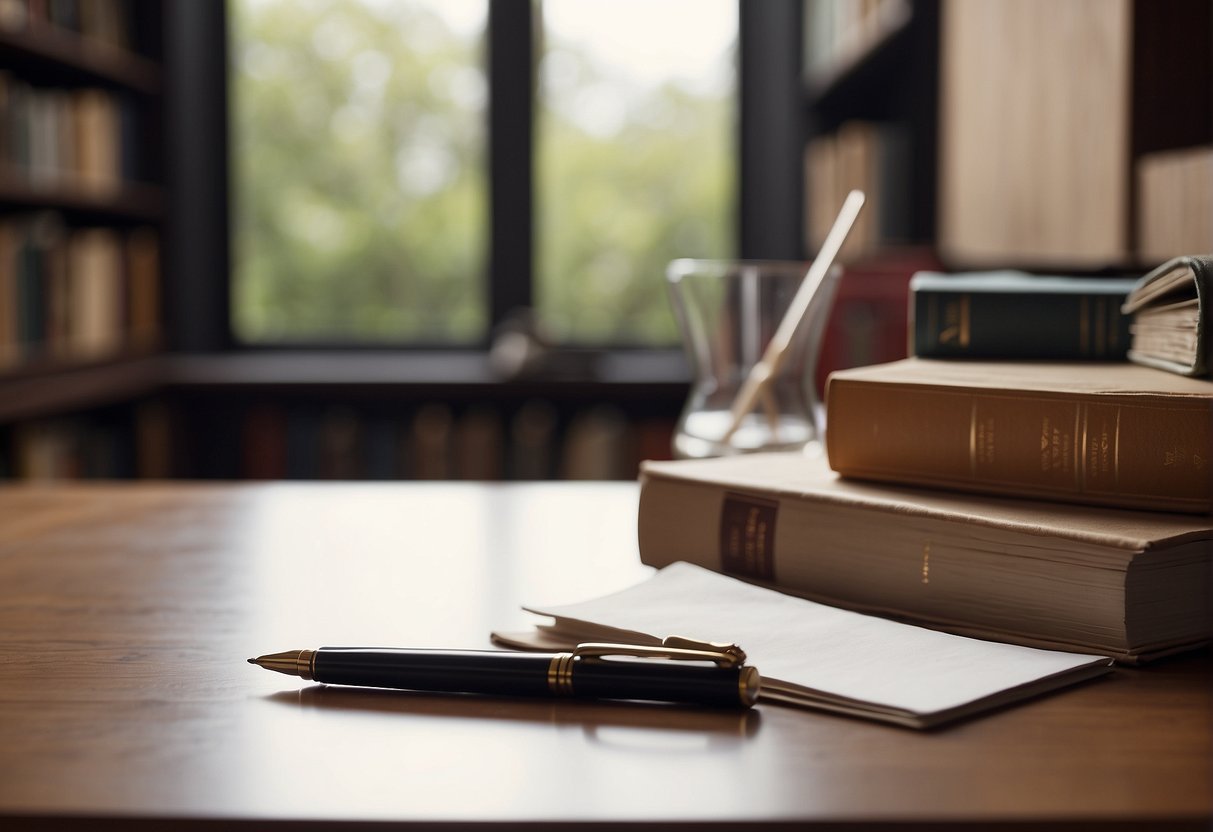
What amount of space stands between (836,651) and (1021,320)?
0.99ft

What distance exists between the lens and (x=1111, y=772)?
1.46ft

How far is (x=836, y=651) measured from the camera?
562mm

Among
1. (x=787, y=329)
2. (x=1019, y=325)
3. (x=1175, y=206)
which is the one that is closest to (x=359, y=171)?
(x=1175, y=206)

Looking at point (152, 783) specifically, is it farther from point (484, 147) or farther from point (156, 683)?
point (484, 147)

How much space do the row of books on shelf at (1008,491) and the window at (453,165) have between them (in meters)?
2.87

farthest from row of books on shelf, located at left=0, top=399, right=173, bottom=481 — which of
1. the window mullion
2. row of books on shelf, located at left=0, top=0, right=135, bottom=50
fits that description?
the window mullion

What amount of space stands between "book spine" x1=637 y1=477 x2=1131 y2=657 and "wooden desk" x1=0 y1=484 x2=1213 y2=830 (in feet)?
0.12

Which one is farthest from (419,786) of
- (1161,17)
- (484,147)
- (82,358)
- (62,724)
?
(484,147)

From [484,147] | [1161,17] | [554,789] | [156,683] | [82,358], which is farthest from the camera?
[484,147]

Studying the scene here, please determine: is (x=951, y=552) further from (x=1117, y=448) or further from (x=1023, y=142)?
(x=1023, y=142)

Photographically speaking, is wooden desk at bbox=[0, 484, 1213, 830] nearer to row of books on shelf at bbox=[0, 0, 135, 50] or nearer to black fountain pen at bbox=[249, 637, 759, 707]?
black fountain pen at bbox=[249, 637, 759, 707]

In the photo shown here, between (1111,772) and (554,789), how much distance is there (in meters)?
0.19

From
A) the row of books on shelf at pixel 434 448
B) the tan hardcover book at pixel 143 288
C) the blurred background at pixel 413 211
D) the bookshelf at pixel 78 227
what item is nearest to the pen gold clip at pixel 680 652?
the blurred background at pixel 413 211

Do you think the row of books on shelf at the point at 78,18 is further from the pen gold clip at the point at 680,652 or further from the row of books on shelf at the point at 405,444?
the pen gold clip at the point at 680,652
